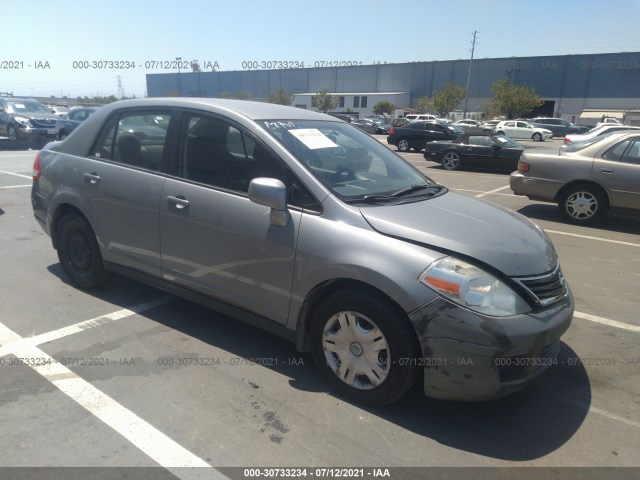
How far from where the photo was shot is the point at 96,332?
3.74m

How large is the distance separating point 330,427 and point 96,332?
212cm

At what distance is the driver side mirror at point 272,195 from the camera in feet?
9.45

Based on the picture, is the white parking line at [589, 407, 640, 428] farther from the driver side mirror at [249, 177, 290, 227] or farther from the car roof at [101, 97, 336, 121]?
the car roof at [101, 97, 336, 121]

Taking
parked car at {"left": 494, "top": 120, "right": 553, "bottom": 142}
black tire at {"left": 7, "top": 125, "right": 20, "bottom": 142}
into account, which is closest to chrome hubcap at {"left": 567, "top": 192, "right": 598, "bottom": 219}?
black tire at {"left": 7, "top": 125, "right": 20, "bottom": 142}

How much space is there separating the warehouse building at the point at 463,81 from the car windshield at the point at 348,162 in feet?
215

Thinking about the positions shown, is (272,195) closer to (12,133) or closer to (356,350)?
(356,350)

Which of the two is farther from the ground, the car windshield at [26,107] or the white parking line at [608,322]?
the car windshield at [26,107]

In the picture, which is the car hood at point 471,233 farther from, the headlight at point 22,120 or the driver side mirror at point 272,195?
the headlight at point 22,120

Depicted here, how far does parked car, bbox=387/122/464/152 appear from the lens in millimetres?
21062

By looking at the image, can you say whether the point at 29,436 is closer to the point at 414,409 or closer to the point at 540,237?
the point at 414,409

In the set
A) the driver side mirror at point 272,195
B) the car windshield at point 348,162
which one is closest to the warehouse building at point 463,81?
the car windshield at point 348,162

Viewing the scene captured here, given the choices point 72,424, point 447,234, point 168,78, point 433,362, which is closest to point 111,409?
point 72,424

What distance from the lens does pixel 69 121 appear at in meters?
17.8

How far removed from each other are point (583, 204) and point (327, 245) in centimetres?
682
